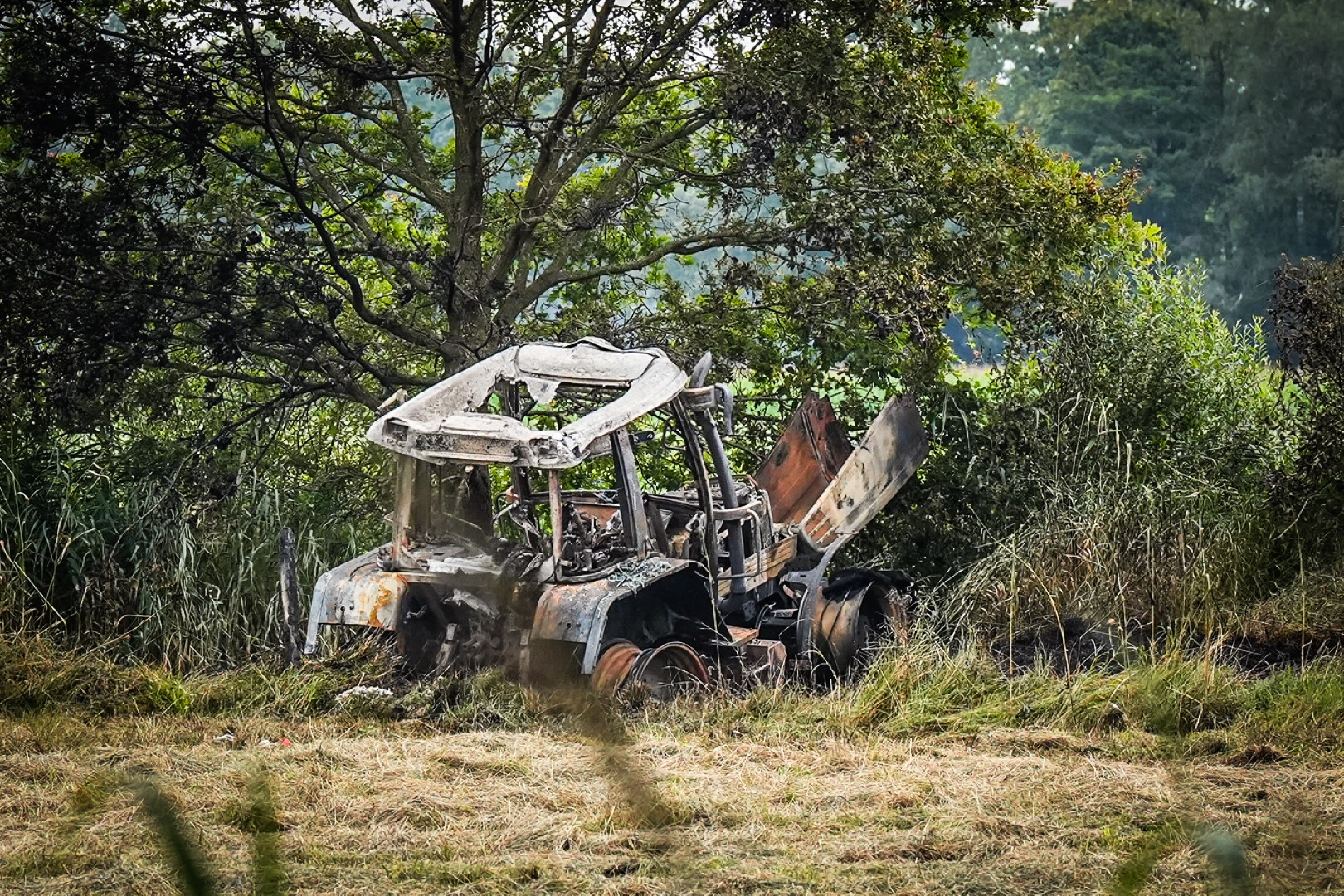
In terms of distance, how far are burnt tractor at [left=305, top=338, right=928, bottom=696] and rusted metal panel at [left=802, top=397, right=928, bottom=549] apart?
0.12 feet

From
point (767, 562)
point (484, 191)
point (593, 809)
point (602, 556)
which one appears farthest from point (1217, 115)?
point (593, 809)

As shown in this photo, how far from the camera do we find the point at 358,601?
7223mm

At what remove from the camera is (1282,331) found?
9.85 m

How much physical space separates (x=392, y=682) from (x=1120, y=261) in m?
7.34

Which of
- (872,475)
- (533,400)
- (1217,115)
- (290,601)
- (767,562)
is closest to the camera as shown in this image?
(290,601)

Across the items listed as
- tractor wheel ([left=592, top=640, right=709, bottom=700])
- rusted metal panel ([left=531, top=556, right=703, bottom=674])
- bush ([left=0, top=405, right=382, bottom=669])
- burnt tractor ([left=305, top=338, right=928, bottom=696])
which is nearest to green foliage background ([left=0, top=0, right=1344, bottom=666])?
bush ([left=0, top=405, right=382, bottom=669])

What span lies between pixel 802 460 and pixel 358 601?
13.2 feet

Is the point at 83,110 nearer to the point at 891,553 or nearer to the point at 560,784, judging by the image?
the point at 560,784

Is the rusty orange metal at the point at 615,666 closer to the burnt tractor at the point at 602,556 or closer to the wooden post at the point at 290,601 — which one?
the burnt tractor at the point at 602,556

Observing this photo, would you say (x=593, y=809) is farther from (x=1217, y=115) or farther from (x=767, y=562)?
(x=1217, y=115)

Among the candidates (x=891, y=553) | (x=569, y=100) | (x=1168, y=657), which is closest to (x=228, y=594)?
(x=569, y=100)

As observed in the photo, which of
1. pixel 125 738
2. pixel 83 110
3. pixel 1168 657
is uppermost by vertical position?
pixel 83 110

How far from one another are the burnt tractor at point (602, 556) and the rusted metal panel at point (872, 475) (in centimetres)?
4

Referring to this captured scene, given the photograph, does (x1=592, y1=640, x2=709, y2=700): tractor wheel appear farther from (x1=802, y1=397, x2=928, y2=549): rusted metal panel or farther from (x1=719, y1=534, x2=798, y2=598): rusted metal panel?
(x1=802, y1=397, x2=928, y2=549): rusted metal panel
